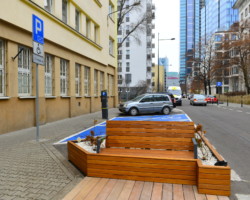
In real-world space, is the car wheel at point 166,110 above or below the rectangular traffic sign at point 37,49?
below

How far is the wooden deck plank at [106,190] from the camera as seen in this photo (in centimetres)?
350

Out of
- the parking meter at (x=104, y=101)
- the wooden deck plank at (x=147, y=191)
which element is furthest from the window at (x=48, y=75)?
the wooden deck plank at (x=147, y=191)

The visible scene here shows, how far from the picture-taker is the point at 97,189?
3.74 meters

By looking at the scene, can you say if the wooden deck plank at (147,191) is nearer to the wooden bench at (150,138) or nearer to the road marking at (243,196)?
the wooden bench at (150,138)

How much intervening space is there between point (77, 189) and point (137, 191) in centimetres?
94

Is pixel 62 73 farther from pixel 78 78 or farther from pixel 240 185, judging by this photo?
pixel 240 185

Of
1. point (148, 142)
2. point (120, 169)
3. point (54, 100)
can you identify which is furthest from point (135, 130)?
point (54, 100)

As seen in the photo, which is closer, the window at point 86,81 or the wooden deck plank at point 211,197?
the wooden deck plank at point 211,197

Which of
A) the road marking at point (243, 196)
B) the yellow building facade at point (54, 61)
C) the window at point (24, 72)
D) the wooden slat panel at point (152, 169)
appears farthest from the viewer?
the window at point (24, 72)

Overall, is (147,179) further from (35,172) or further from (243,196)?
(35,172)

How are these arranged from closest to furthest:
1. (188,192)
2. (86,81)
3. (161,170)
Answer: (188,192), (161,170), (86,81)

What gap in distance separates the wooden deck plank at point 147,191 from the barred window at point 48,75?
980 cm

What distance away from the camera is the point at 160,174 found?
3936mm

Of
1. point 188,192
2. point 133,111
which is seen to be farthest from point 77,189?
point 133,111
